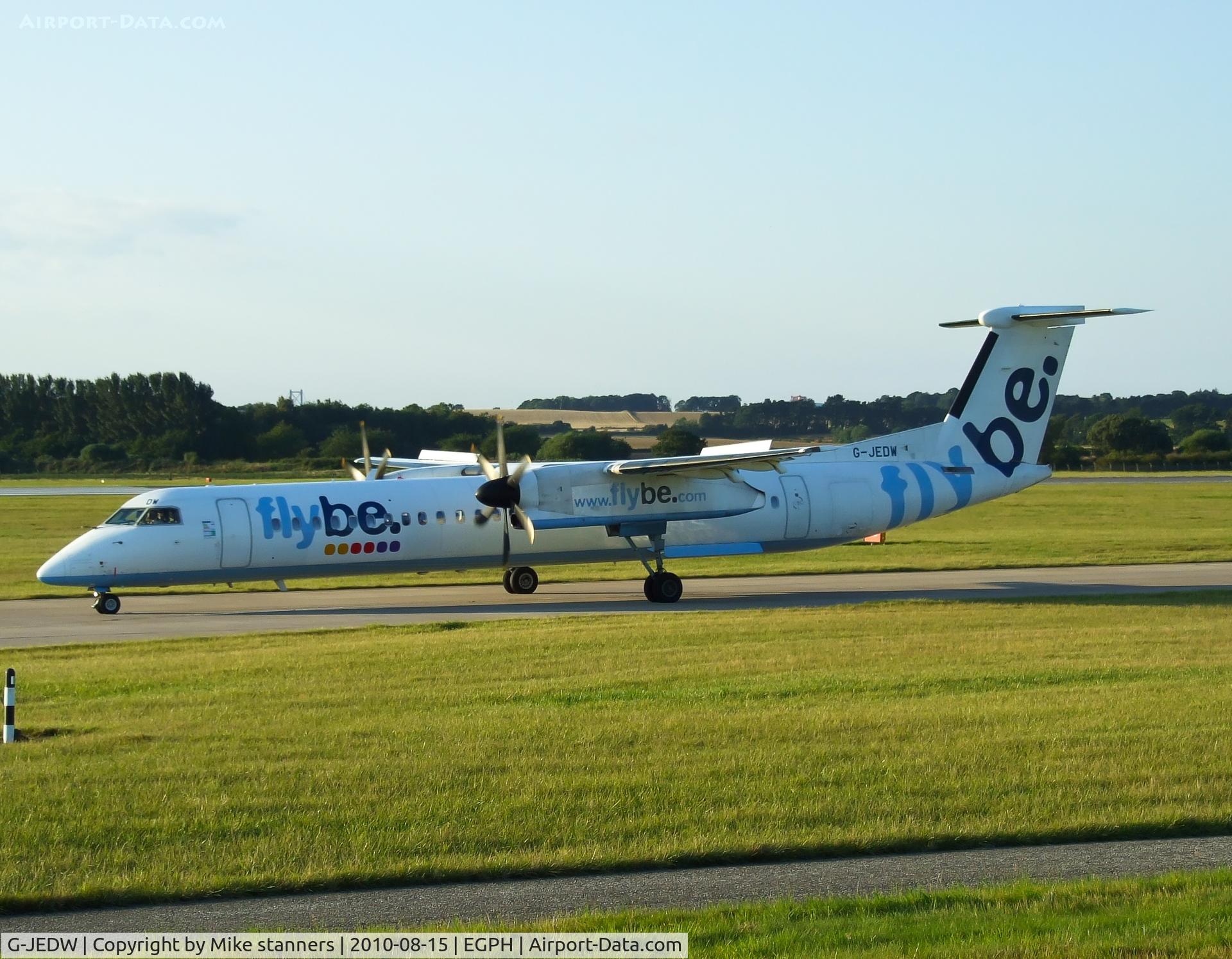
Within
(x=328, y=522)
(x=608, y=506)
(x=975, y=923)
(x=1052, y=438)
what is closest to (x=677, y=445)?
(x=608, y=506)

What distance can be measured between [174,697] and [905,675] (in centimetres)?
854

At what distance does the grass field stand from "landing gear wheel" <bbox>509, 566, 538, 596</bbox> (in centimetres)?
361

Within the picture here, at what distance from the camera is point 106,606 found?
81.3 feet

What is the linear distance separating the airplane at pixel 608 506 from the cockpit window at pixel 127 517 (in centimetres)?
5

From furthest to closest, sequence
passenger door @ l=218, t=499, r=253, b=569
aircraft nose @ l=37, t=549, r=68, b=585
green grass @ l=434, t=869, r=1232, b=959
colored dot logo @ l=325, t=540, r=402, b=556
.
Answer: colored dot logo @ l=325, t=540, r=402, b=556, passenger door @ l=218, t=499, r=253, b=569, aircraft nose @ l=37, t=549, r=68, b=585, green grass @ l=434, t=869, r=1232, b=959

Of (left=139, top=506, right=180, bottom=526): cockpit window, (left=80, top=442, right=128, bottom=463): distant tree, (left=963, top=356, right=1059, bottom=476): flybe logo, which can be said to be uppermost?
(left=80, top=442, right=128, bottom=463): distant tree

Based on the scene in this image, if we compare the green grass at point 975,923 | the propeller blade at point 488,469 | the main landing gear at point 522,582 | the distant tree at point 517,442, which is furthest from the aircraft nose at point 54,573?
the distant tree at point 517,442

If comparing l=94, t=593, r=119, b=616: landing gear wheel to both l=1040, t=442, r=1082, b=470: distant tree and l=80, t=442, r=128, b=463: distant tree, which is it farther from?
l=1040, t=442, r=1082, b=470: distant tree

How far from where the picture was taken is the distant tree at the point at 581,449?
195ft

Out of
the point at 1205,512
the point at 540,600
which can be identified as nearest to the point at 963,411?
the point at 540,600

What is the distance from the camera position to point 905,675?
15.4 meters

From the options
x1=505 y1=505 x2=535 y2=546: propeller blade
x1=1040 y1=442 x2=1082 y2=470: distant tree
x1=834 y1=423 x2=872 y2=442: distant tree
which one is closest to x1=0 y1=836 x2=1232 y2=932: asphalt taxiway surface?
x1=505 y1=505 x2=535 y2=546: propeller blade

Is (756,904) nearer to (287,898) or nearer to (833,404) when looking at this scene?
(287,898)

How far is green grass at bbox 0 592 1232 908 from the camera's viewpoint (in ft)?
27.4
